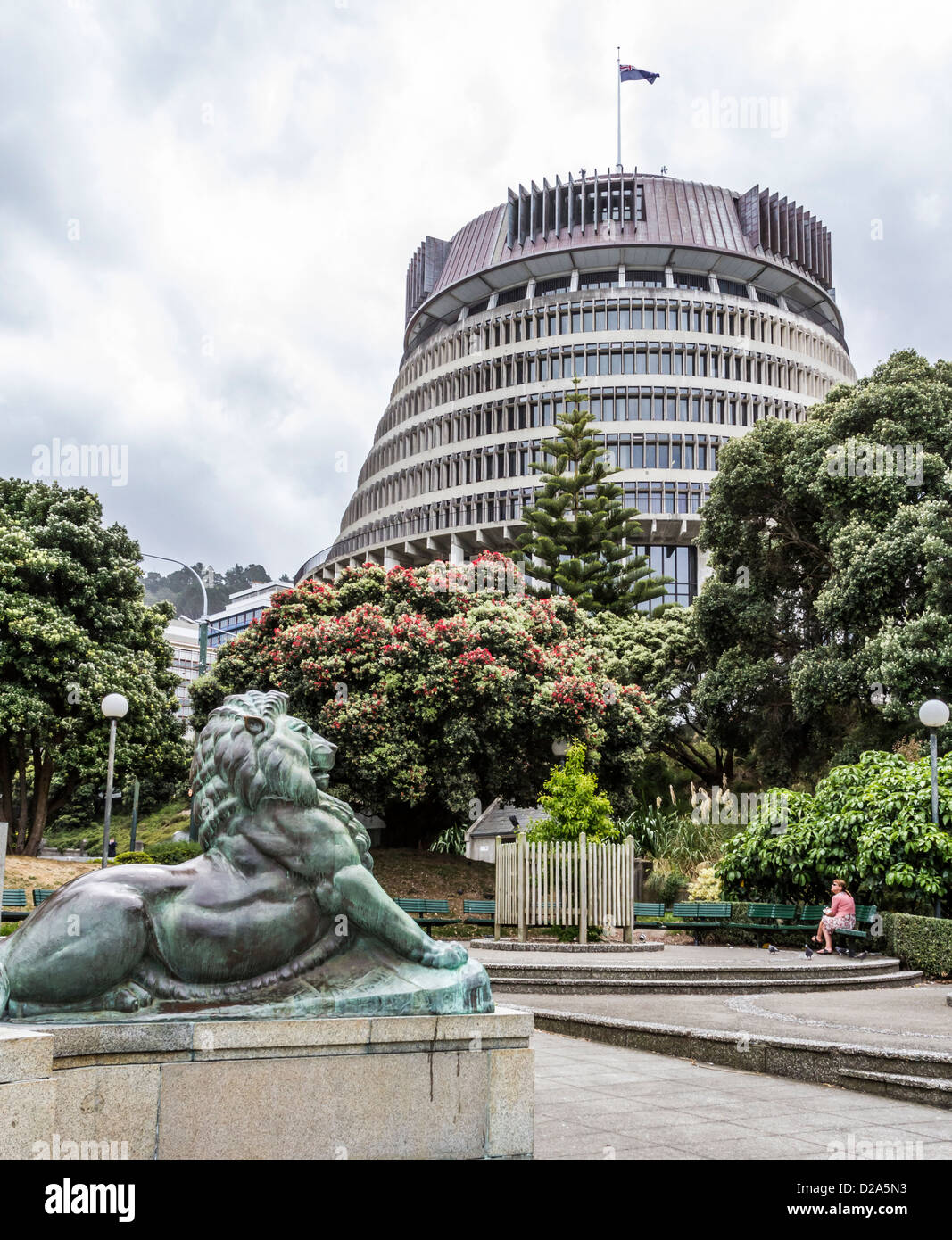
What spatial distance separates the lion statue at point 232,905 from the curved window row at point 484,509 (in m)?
47.5

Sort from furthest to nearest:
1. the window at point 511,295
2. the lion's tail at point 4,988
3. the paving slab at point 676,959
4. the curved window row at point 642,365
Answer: the window at point 511,295 < the curved window row at point 642,365 < the paving slab at point 676,959 < the lion's tail at point 4,988

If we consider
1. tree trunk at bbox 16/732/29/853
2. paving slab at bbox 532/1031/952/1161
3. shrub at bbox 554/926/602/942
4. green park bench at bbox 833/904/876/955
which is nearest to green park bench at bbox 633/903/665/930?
shrub at bbox 554/926/602/942

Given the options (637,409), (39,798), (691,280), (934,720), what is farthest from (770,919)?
(691,280)

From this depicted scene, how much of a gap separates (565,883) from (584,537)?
2833 cm

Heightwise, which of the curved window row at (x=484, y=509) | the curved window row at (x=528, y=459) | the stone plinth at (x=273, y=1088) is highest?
the curved window row at (x=528, y=459)

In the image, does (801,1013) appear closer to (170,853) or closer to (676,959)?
(676,959)

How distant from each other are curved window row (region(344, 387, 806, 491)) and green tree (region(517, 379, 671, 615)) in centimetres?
1080

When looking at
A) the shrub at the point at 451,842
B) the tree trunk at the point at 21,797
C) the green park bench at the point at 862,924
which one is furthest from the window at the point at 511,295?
the green park bench at the point at 862,924

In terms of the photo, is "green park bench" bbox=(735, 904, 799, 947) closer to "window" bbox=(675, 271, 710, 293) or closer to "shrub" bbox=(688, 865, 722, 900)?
"shrub" bbox=(688, 865, 722, 900)

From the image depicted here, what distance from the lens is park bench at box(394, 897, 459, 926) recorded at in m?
19.0

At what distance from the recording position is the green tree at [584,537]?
135 feet

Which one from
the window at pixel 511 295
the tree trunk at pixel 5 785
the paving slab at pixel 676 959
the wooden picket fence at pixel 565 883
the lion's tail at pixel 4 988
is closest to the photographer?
the lion's tail at pixel 4 988

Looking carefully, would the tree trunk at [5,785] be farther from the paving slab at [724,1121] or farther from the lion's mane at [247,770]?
the lion's mane at [247,770]

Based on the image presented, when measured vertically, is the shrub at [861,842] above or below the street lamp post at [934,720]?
below
